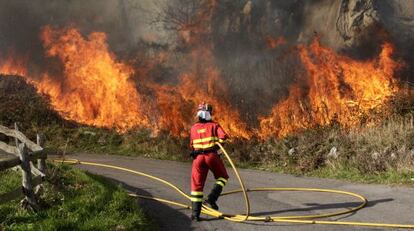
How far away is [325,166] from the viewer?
46.0ft

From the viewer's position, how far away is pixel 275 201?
1041cm

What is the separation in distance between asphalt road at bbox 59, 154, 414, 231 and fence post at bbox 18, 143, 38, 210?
87.4 inches

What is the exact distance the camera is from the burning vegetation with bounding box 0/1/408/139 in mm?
18203

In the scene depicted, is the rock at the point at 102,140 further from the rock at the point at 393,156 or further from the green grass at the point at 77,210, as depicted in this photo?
the rock at the point at 393,156

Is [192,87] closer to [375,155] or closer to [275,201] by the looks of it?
[375,155]

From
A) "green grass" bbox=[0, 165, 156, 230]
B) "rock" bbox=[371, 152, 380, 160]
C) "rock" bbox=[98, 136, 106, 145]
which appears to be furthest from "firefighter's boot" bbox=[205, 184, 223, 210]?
"rock" bbox=[98, 136, 106, 145]

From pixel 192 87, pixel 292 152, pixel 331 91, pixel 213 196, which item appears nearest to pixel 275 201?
pixel 213 196

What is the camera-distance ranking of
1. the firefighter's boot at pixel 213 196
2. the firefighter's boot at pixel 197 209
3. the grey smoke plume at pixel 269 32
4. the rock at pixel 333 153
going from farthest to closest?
the grey smoke plume at pixel 269 32 → the rock at pixel 333 153 → the firefighter's boot at pixel 213 196 → the firefighter's boot at pixel 197 209

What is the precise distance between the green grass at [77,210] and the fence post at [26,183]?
0.58ft

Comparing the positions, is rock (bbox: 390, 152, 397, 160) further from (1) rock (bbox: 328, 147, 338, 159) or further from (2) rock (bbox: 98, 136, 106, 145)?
(2) rock (bbox: 98, 136, 106, 145)

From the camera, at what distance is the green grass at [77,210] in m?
7.86

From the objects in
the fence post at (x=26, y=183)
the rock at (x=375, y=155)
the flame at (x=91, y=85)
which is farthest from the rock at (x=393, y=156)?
the flame at (x=91, y=85)

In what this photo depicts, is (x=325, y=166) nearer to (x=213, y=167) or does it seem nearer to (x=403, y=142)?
(x=403, y=142)

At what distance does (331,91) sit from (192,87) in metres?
5.67
